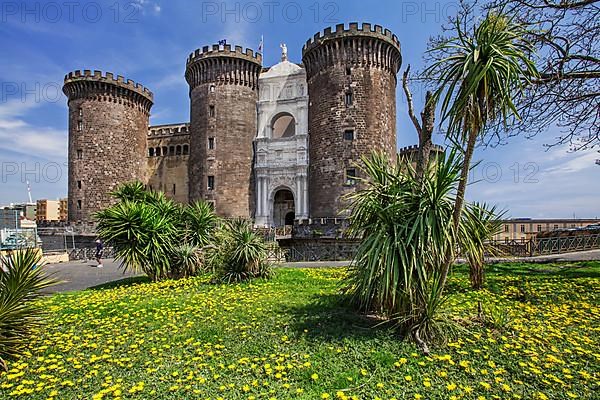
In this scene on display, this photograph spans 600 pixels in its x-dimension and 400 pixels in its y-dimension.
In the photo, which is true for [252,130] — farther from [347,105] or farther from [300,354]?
[300,354]

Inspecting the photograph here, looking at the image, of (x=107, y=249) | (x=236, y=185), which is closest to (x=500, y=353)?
(x=107, y=249)

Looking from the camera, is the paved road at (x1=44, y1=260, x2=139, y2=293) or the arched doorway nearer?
the paved road at (x1=44, y1=260, x2=139, y2=293)

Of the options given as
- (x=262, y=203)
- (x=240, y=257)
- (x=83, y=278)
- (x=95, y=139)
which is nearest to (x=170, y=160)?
(x=95, y=139)

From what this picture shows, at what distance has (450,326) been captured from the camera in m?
4.96

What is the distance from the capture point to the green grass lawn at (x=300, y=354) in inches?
153

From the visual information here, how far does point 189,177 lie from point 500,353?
32.2 metres

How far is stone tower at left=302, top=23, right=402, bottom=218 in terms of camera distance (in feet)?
91.4

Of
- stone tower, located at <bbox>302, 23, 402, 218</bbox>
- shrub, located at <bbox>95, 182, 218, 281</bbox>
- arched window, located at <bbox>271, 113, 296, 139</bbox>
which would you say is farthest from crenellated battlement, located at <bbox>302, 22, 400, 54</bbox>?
shrub, located at <bbox>95, 182, 218, 281</bbox>

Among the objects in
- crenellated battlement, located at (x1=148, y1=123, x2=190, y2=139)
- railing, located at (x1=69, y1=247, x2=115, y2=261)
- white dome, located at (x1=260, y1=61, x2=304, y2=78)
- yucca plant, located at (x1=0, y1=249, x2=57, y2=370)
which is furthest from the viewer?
crenellated battlement, located at (x1=148, y1=123, x2=190, y2=139)

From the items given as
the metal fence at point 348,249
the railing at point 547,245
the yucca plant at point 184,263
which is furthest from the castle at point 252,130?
the yucca plant at point 184,263

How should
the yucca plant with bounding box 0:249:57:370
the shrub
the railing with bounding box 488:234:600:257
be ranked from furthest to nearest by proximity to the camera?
1. the railing with bounding box 488:234:600:257
2. the shrub
3. the yucca plant with bounding box 0:249:57:370

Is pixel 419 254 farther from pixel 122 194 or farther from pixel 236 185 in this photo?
pixel 236 185

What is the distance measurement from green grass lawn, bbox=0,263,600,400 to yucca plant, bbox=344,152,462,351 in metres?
0.41

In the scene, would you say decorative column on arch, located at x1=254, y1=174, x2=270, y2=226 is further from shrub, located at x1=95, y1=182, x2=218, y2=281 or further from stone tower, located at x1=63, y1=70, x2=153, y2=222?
shrub, located at x1=95, y1=182, x2=218, y2=281
